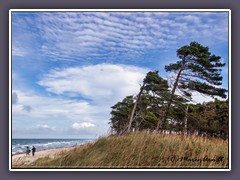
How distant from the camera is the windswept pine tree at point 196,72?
14.4 ft

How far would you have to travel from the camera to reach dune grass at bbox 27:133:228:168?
4344 millimetres

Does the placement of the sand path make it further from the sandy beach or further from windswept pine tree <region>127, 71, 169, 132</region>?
windswept pine tree <region>127, 71, 169, 132</region>

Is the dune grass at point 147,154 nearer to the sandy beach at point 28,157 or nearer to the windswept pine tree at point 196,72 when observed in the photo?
the sandy beach at point 28,157

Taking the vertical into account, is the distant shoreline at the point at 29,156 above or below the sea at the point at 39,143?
below

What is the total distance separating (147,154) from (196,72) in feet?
4.21

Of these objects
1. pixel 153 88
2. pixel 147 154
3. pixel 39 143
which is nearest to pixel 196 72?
pixel 153 88

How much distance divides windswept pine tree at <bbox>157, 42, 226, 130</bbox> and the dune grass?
0.34m

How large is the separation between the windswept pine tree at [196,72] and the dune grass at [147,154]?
0.34m

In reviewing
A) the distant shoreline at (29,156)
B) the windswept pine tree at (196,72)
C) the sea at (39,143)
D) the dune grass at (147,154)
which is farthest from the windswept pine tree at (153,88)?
the distant shoreline at (29,156)

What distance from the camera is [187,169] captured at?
4328mm

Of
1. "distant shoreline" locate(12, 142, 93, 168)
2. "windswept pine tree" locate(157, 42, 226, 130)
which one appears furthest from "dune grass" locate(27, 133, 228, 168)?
"windswept pine tree" locate(157, 42, 226, 130)

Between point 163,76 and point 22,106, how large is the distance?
1.81 meters

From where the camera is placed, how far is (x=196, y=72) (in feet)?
15.4
